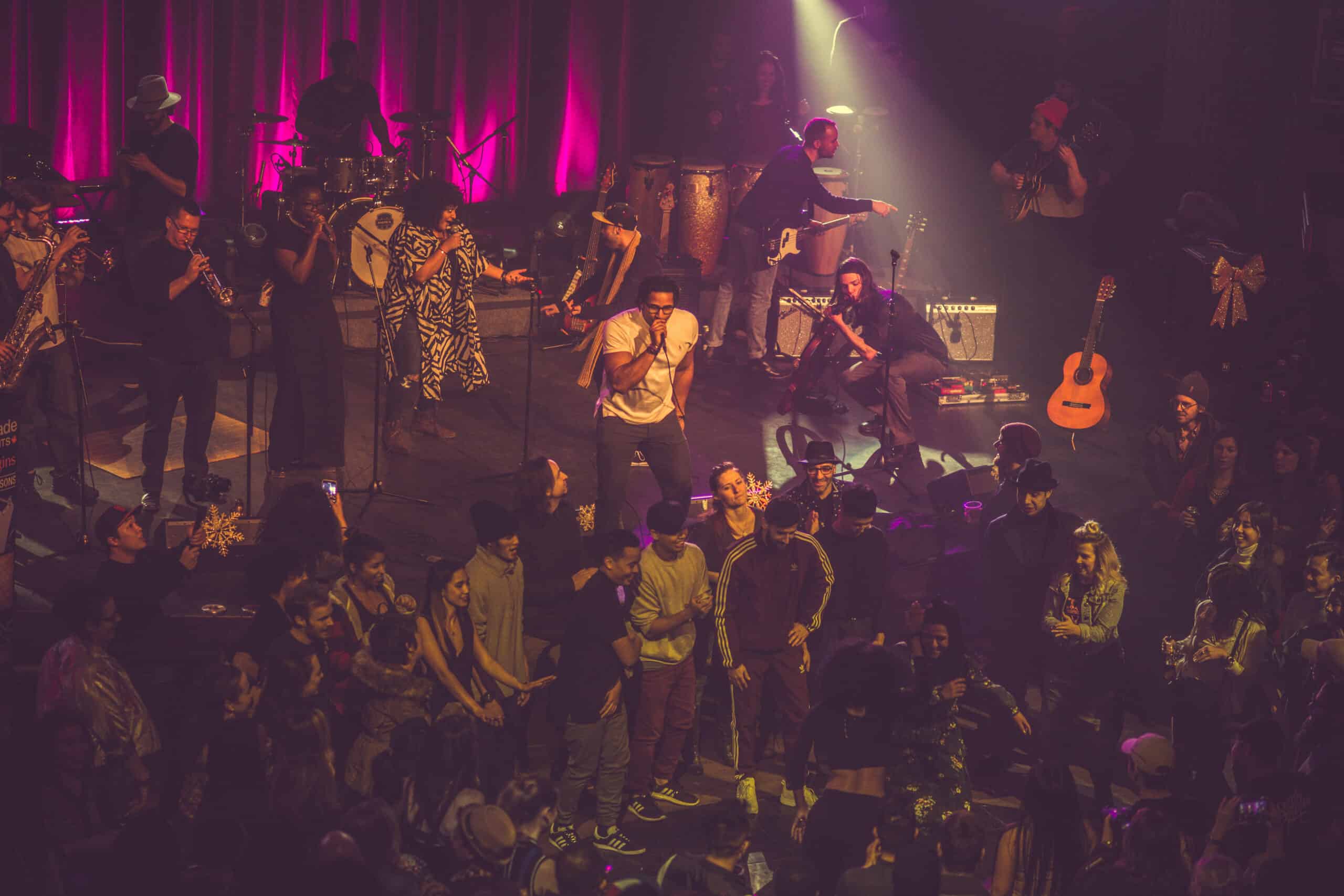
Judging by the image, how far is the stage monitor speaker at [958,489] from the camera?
30.6 feet

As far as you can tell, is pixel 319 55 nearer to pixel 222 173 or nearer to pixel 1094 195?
pixel 222 173

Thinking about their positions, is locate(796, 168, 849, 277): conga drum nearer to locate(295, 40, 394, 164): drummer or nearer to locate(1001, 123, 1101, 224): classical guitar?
locate(1001, 123, 1101, 224): classical guitar

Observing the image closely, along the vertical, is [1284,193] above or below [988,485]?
above

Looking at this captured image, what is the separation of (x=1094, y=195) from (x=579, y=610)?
24.1 feet

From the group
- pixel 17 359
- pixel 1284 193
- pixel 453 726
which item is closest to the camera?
pixel 453 726

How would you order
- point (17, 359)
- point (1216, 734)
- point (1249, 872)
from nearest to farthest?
point (1249, 872), point (1216, 734), point (17, 359)

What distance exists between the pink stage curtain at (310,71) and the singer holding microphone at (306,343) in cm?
441

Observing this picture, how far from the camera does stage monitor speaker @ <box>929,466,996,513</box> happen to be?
9.31 meters

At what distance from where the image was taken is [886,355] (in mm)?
10188

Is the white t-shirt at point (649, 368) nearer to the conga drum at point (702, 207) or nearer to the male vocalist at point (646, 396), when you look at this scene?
the male vocalist at point (646, 396)

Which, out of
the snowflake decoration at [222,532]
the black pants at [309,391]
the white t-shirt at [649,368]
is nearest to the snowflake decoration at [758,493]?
the white t-shirt at [649,368]

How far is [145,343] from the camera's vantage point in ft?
28.3

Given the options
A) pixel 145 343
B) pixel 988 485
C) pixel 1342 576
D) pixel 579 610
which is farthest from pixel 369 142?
pixel 1342 576

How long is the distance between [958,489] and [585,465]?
94.5 inches
